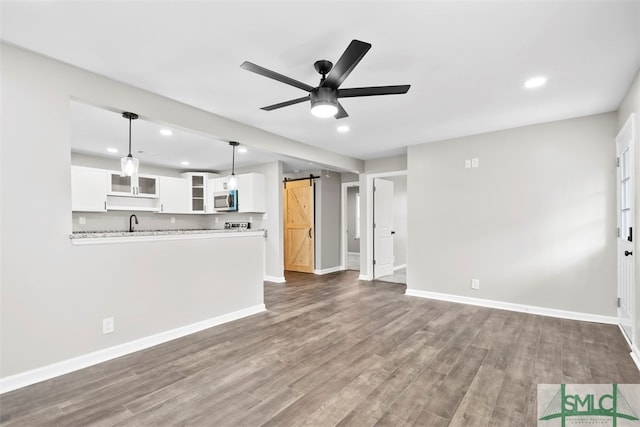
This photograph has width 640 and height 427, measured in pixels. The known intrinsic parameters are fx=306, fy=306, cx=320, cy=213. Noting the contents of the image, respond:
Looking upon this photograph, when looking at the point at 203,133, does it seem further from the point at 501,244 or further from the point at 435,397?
the point at 501,244

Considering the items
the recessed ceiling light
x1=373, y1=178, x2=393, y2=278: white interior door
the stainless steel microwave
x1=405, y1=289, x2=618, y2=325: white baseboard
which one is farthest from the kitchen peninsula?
the recessed ceiling light

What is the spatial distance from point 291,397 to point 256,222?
4.97 meters

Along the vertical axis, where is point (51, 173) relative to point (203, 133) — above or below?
below

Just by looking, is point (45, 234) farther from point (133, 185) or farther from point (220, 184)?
point (220, 184)

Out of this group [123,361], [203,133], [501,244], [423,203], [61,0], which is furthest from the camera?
[423,203]

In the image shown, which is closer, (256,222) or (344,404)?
(344,404)

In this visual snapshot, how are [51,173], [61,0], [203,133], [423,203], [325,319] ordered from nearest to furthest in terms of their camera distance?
1. [61,0]
2. [51,173]
3. [203,133]
4. [325,319]
5. [423,203]

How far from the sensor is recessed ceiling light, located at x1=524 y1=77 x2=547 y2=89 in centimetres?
282

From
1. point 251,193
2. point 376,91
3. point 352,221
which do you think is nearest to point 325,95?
point 376,91

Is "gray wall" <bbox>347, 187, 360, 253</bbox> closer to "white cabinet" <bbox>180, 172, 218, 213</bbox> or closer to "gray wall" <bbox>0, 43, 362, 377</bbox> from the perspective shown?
"white cabinet" <bbox>180, 172, 218, 213</bbox>

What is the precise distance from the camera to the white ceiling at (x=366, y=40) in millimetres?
1910

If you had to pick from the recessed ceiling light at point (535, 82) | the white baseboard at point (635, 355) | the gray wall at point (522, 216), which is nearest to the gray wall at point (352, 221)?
the gray wall at point (522, 216)

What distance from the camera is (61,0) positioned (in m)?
1.84

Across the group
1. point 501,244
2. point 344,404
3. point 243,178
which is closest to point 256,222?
point 243,178
